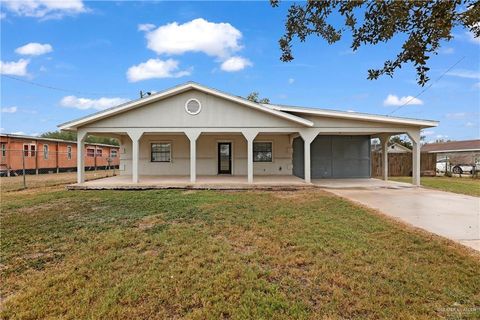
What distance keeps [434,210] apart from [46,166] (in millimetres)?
23932

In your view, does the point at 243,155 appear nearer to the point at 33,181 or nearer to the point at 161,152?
the point at 161,152

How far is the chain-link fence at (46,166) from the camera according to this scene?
16453 mm

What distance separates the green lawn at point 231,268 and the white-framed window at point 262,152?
28.4ft

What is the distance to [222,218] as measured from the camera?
6.41m

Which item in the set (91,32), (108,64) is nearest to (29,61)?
(108,64)

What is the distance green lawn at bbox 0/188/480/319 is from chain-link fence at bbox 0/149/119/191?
36.9 ft

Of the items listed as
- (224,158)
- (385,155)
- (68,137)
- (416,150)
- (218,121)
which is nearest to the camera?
(218,121)

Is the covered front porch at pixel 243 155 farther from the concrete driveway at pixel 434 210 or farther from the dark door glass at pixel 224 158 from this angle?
the concrete driveway at pixel 434 210

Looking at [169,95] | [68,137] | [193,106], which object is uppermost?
[68,137]

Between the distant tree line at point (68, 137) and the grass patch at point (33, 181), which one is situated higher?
the distant tree line at point (68, 137)

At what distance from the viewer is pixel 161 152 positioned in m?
15.3

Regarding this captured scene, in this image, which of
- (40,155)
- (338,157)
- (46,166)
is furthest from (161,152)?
(46,166)

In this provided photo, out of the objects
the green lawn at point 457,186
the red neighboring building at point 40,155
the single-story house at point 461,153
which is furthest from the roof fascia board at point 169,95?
the single-story house at point 461,153

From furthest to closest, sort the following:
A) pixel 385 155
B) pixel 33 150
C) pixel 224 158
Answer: pixel 33 150, pixel 224 158, pixel 385 155
